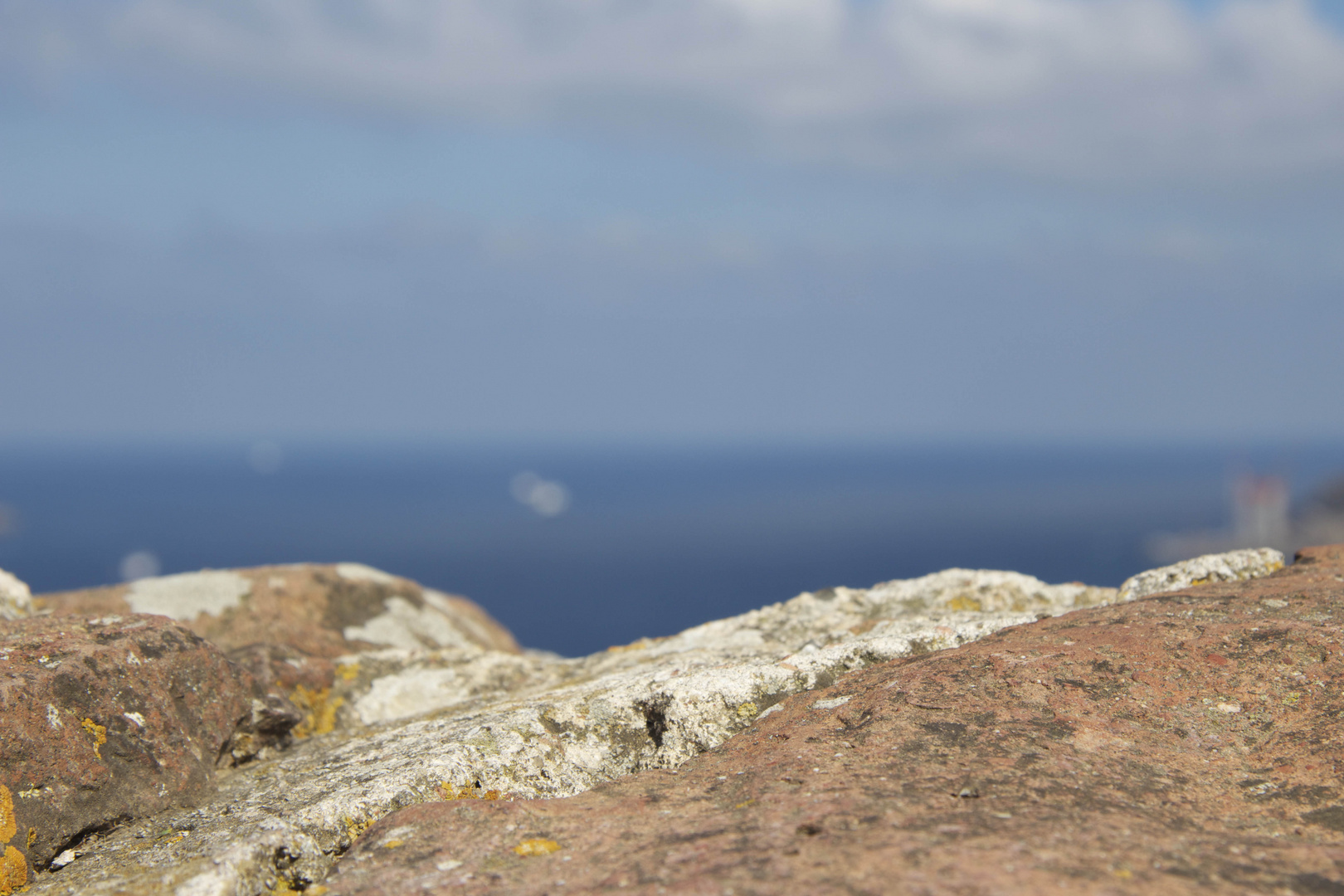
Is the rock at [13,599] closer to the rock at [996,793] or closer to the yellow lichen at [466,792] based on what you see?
the yellow lichen at [466,792]

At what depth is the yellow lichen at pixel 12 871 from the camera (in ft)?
17.7

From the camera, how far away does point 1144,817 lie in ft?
15.5

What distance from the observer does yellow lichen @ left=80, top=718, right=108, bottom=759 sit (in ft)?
20.5

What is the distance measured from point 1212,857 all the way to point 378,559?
15552 centimetres

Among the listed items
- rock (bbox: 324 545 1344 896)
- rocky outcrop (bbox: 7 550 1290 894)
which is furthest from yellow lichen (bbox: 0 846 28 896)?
rock (bbox: 324 545 1344 896)

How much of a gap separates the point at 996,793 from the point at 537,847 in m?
2.40

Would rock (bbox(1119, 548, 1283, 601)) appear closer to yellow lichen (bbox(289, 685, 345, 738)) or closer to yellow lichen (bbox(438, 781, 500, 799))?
yellow lichen (bbox(438, 781, 500, 799))

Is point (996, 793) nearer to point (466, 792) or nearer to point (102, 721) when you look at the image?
point (466, 792)

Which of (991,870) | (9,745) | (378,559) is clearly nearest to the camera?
(991,870)

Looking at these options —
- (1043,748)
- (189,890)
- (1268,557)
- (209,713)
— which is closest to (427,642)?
(209,713)

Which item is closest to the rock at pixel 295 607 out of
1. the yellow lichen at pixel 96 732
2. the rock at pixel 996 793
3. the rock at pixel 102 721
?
the rock at pixel 102 721

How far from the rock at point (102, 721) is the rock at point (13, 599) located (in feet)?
5.96

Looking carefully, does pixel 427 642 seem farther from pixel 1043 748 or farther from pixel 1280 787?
pixel 1280 787

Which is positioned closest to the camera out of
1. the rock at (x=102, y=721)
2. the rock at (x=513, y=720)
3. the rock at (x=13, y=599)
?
the rock at (x=513, y=720)
